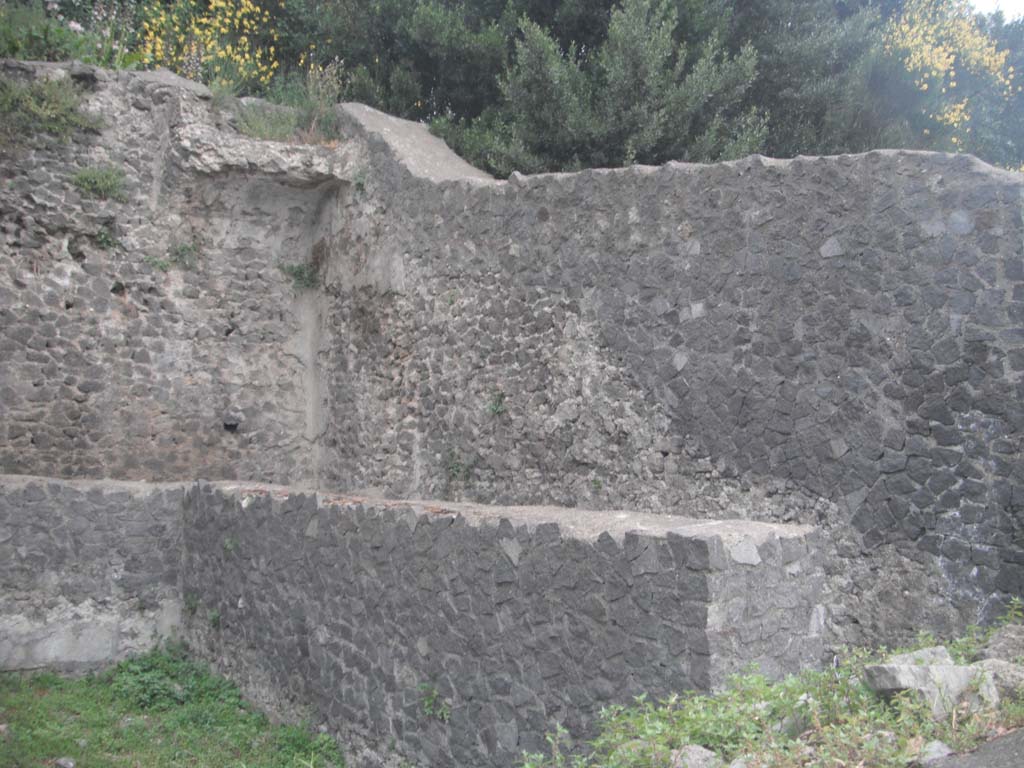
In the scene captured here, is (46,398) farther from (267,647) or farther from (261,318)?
(267,647)

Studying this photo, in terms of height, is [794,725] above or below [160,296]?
below

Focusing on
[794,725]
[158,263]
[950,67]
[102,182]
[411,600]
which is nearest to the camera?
[794,725]

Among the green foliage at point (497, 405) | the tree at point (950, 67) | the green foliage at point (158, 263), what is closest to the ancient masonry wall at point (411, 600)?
the green foliage at point (497, 405)

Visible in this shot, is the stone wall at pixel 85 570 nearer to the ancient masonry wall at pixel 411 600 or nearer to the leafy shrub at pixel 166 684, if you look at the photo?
the ancient masonry wall at pixel 411 600

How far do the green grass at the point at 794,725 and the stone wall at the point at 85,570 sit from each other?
201 inches

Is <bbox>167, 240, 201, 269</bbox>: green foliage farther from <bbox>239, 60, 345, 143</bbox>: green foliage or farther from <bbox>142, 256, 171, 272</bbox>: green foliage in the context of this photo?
<bbox>239, 60, 345, 143</bbox>: green foliage

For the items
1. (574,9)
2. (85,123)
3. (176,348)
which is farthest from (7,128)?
(574,9)

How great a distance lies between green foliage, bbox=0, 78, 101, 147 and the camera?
9914mm

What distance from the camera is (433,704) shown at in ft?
20.4

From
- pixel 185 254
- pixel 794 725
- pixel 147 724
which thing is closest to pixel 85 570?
pixel 147 724

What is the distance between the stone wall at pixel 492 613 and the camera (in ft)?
16.4

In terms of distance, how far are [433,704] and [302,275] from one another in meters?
6.17

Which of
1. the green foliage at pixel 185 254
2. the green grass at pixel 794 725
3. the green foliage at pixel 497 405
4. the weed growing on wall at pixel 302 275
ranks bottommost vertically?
the green grass at pixel 794 725

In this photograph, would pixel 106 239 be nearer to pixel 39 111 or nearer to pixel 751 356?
pixel 39 111
